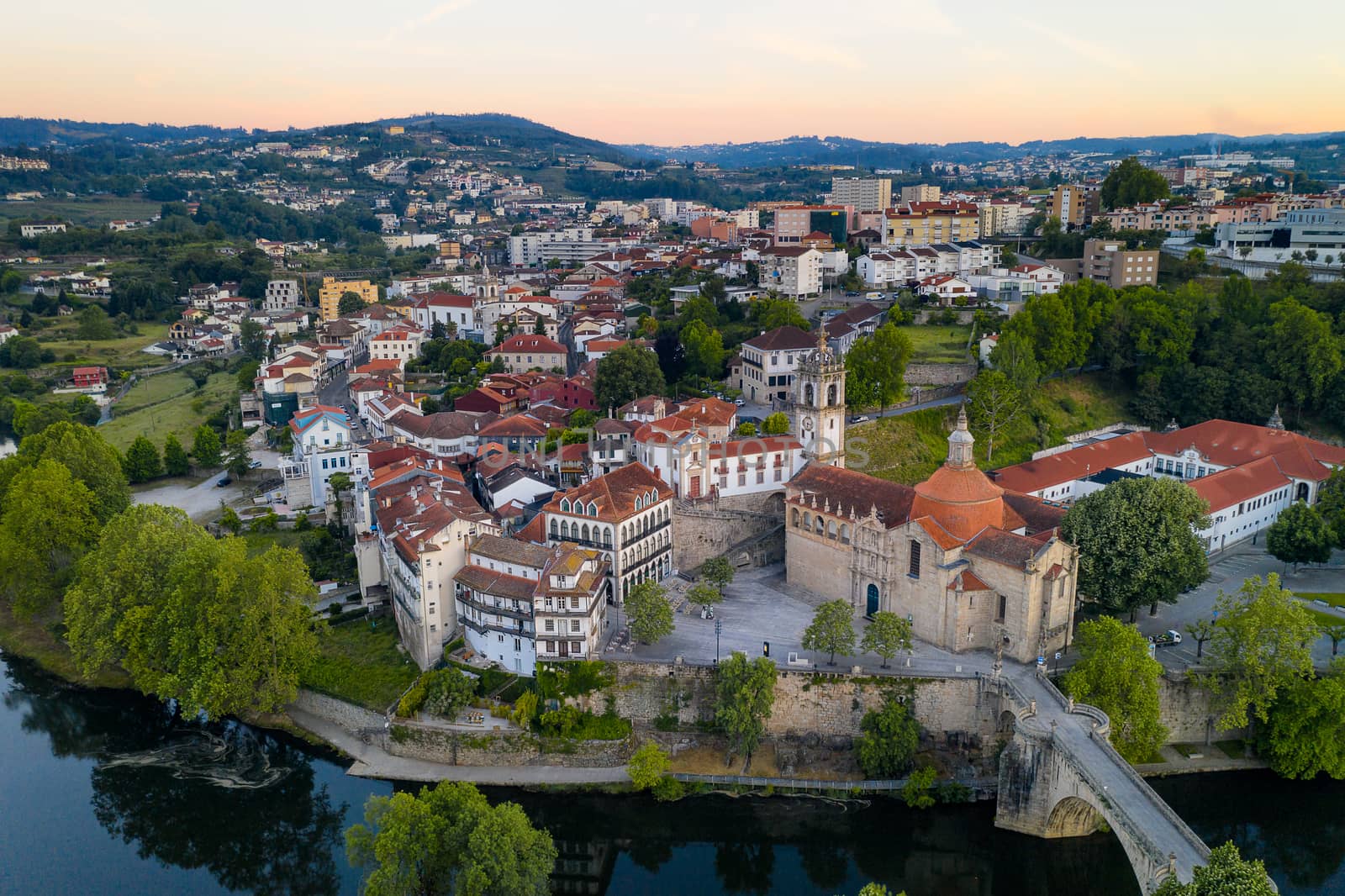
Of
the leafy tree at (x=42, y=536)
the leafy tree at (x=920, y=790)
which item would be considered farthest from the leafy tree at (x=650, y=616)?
the leafy tree at (x=42, y=536)

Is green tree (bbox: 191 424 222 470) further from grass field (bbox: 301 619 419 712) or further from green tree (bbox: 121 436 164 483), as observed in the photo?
grass field (bbox: 301 619 419 712)

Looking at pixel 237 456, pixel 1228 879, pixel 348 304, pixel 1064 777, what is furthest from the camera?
pixel 348 304

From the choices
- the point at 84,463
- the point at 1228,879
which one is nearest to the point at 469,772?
the point at 1228,879

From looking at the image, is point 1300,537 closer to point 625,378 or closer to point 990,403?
point 990,403

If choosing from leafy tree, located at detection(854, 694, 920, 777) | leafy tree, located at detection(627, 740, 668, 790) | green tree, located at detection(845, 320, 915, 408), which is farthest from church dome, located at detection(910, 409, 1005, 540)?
green tree, located at detection(845, 320, 915, 408)

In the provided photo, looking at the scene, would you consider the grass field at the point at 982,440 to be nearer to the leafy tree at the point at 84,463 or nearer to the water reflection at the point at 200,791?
the water reflection at the point at 200,791

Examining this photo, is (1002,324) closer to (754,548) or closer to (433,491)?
(754,548)

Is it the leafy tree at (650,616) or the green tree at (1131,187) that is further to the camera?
the green tree at (1131,187)
